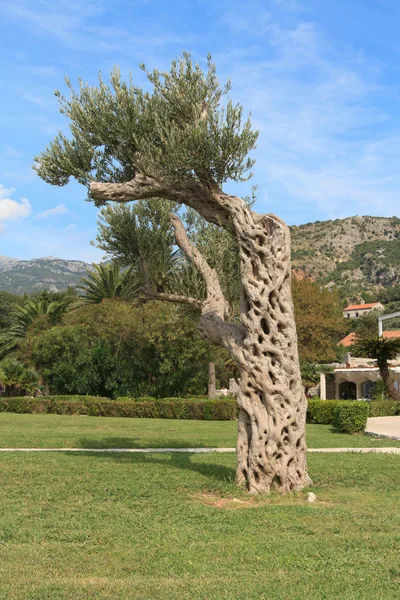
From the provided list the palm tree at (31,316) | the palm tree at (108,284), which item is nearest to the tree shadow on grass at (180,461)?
the palm tree at (108,284)

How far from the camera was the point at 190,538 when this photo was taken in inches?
262

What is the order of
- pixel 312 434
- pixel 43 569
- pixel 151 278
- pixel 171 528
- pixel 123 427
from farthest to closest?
pixel 123 427 < pixel 312 434 < pixel 151 278 < pixel 171 528 < pixel 43 569

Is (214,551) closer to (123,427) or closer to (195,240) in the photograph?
(195,240)

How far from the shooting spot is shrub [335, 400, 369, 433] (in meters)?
20.8

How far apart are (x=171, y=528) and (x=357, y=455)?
28.3 ft

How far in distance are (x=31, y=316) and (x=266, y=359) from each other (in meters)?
36.2

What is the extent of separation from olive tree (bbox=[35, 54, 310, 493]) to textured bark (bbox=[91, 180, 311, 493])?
0.02m

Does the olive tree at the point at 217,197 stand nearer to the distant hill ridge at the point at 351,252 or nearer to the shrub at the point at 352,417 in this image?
the shrub at the point at 352,417

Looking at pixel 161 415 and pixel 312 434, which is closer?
pixel 312 434

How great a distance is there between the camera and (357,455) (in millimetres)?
14625

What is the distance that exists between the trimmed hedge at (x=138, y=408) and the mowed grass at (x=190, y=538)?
14894mm

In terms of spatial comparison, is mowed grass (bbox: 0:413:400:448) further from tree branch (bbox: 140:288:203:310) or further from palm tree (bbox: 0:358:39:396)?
palm tree (bbox: 0:358:39:396)

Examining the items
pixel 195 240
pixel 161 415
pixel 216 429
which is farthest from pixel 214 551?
pixel 161 415

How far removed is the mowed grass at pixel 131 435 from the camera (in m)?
16.8
